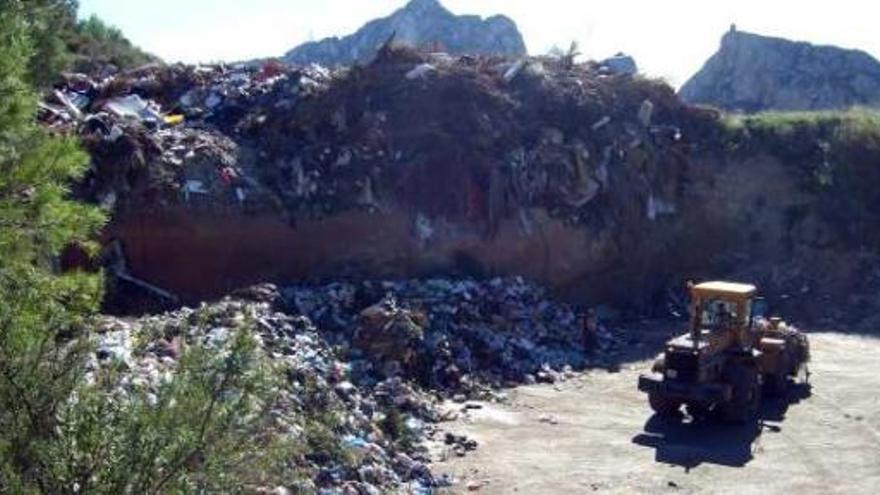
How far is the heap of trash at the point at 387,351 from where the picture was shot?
10.4 meters

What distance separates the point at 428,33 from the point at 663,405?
42.2 m

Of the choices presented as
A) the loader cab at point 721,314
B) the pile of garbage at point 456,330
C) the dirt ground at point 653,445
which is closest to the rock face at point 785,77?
the pile of garbage at point 456,330

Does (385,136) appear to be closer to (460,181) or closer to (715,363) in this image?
(460,181)

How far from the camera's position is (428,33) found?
5322cm

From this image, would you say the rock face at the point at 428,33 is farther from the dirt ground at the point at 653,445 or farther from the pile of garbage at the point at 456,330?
the dirt ground at the point at 653,445

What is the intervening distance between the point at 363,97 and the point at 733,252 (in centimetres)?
888

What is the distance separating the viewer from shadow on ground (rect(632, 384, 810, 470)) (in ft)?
38.3

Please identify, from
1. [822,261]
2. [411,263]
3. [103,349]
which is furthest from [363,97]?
[103,349]

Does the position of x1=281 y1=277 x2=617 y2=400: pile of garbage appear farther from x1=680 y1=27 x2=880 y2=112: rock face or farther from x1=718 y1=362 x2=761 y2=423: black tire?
x1=680 y1=27 x2=880 y2=112: rock face

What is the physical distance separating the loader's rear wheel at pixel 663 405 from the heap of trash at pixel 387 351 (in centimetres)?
233

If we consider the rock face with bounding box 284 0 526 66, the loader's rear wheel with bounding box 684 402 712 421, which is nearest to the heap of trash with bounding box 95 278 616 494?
the loader's rear wheel with bounding box 684 402 712 421

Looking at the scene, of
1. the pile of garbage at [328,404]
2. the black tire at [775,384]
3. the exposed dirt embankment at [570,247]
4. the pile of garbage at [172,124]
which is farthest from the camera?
the exposed dirt embankment at [570,247]

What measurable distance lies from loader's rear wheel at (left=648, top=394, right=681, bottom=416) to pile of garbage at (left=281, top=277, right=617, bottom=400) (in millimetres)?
2325

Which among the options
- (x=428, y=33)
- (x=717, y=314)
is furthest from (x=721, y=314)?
(x=428, y=33)
